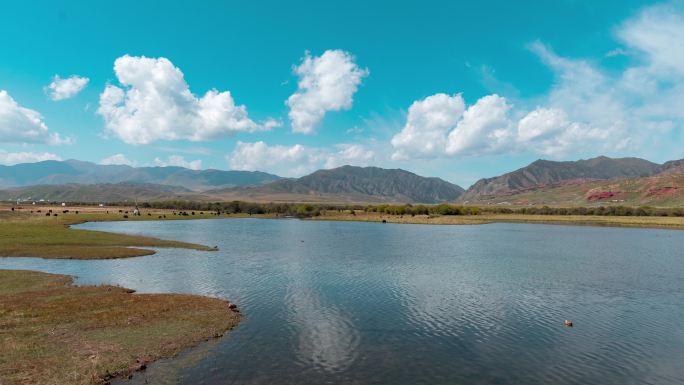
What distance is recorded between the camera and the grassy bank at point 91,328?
2548cm

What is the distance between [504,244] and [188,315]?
304ft

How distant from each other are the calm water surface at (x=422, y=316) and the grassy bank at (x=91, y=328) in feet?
8.10

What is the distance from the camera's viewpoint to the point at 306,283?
56.0m

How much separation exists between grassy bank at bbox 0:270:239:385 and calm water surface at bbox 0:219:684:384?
2.47 m

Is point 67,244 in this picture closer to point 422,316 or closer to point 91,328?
point 91,328

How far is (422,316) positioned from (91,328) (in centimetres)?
2902

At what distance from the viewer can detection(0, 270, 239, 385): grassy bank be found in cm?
2548

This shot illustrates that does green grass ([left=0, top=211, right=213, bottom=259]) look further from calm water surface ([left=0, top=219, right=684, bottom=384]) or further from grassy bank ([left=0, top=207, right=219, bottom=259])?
calm water surface ([left=0, top=219, right=684, bottom=384])

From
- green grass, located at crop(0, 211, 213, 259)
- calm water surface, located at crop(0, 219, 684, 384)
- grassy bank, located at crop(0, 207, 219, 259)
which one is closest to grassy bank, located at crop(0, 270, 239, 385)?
calm water surface, located at crop(0, 219, 684, 384)

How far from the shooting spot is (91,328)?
3325cm

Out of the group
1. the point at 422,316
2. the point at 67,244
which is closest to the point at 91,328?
the point at 422,316

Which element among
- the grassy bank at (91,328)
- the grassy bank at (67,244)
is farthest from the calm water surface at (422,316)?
the grassy bank at (67,244)

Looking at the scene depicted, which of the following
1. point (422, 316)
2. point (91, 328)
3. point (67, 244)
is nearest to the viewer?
point (91, 328)

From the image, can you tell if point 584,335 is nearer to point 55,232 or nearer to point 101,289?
point 101,289
